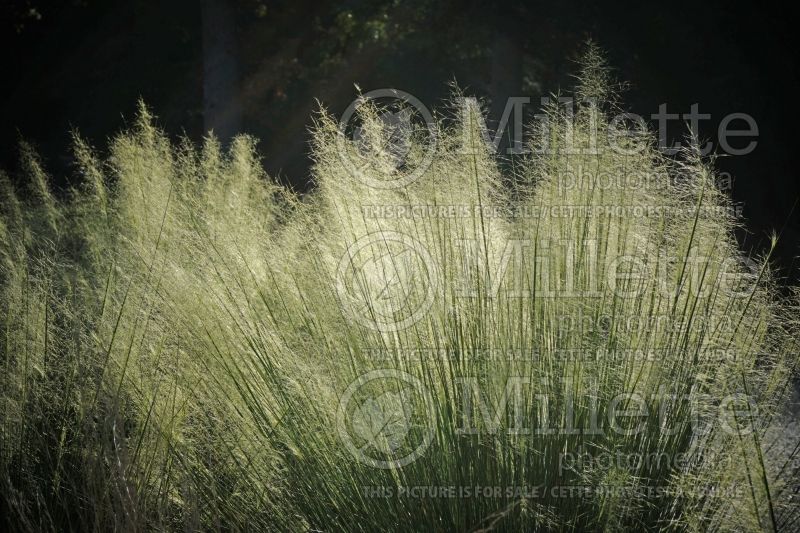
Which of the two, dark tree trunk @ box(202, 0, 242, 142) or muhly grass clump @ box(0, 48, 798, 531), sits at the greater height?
dark tree trunk @ box(202, 0, 242, 142)

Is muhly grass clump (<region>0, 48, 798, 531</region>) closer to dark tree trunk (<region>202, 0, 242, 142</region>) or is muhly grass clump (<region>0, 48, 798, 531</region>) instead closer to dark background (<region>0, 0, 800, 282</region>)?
dark background (<region>0, 0, 800, 282</region>)

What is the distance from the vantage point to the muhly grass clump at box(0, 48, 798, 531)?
199 cm

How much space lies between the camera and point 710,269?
2225mm

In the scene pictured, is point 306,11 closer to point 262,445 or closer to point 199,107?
point 199,107

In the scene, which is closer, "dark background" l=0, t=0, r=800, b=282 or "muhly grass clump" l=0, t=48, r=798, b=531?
"muhly grass clump" l=0, t=48, r=798, b=531

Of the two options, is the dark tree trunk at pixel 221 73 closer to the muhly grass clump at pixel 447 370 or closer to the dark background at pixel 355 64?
the dark background at pixel 355 64

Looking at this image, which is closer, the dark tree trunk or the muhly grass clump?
the muhly grass clump

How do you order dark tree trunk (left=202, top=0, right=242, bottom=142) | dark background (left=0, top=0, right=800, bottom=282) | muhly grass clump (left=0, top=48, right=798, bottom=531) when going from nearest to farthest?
1. muhly grass clump (left=0, top=48, right=798, bottom=531)
2. dark background (left=0, top=0, right=800, bottom=282)
3. dark tree trunk (left=202, top=0, right=242, bottom=142)

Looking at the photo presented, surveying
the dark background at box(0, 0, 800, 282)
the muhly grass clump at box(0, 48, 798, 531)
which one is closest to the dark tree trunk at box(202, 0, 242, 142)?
the dark background at box(0, 0, 800, 282)

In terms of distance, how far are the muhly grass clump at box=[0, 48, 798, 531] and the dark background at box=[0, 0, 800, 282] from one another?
3.29 metres

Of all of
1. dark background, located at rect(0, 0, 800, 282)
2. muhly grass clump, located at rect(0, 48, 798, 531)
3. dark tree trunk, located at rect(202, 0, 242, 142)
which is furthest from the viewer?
dark tree trunk, located at rect(202, 0, 242, 142)

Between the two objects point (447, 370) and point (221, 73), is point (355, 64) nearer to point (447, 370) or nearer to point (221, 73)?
point (221, 73)

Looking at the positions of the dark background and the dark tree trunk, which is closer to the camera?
the dark background

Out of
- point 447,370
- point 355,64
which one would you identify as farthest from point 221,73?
point 447,370
